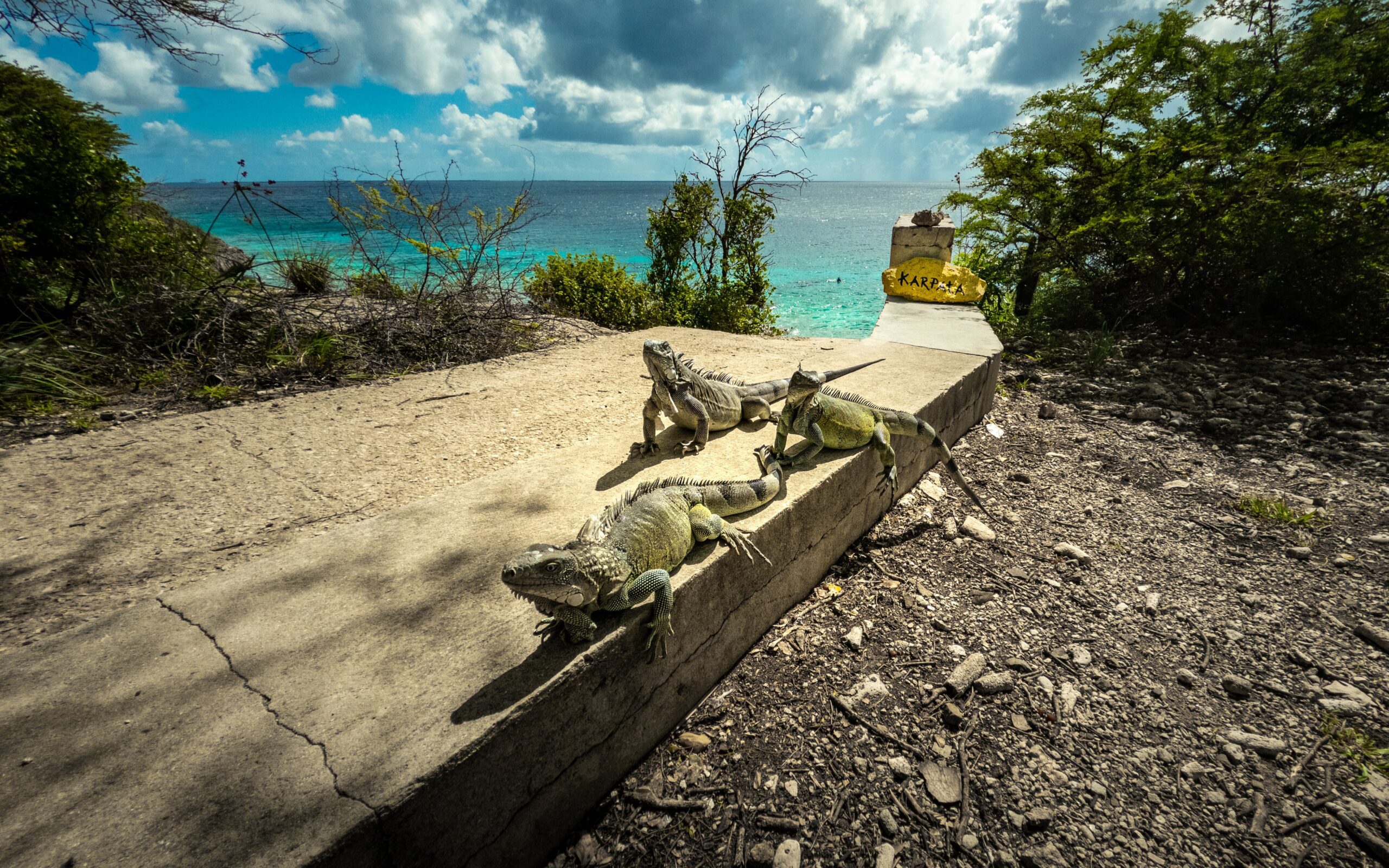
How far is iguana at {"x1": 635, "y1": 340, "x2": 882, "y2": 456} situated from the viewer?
3529 mm

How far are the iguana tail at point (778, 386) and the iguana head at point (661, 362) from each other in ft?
2.86

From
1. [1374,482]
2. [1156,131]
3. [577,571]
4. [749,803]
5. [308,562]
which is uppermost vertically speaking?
[1156,131]

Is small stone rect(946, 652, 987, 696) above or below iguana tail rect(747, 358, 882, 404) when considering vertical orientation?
below

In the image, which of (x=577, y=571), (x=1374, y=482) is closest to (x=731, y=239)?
(x=1374, y=482)

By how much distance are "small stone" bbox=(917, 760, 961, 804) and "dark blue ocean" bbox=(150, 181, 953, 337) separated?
752cm

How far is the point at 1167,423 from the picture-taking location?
5945 millimetres

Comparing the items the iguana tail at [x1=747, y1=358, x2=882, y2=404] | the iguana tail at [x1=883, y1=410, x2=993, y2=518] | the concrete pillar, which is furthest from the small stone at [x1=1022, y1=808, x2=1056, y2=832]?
the concrete pillar

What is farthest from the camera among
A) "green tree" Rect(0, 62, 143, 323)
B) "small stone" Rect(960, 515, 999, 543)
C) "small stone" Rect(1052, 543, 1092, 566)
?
"green tree" Rect(0, 62, 143, 323)

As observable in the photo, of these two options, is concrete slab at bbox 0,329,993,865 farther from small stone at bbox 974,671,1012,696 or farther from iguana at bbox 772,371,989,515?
small stone at bbox 974,671,1012,696

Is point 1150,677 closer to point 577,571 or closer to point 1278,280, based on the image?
point 577,571

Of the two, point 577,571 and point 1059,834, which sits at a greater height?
point 577,571

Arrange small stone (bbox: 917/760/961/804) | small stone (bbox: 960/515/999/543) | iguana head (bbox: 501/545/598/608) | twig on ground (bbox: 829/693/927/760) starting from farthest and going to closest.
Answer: small stone (bbox: 960/515/999/543), twig on ground (bbox: 829/693/927/760), small stone (bbox: 917/760/961/804), iguana head (bbox: 501/545/598/608)

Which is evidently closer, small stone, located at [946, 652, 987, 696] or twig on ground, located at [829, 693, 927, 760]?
twig on ground, located at [829, 693, 927, 760]

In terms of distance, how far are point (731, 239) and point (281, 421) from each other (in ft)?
27.1
